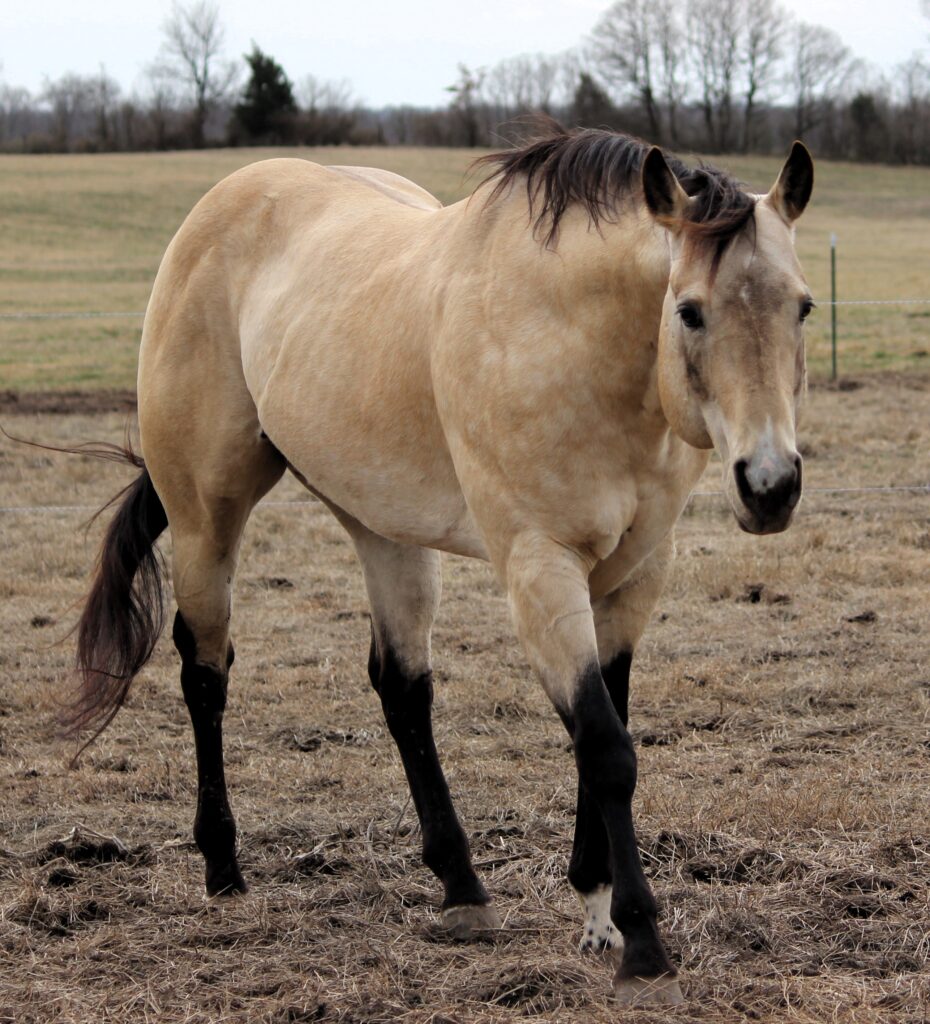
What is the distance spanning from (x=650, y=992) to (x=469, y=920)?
30.8 inches

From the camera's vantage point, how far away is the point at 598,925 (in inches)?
125

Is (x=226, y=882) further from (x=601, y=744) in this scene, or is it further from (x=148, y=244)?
(x=148, y=244)

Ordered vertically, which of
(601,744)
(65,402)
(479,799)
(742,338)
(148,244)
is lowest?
(479,799)

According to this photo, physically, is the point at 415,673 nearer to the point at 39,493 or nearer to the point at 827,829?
the point at 827,829

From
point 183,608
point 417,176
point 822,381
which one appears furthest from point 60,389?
point 417,176

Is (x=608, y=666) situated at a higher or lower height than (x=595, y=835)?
higher

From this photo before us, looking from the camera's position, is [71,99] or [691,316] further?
[71,99]

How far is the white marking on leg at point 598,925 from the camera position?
10.3 ft

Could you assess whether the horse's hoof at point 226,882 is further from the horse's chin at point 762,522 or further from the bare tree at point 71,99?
the bare tree at point 71,99

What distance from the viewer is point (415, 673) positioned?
12.8 ft

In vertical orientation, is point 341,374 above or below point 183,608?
above

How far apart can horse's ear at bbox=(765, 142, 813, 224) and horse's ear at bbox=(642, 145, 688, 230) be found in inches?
7.5

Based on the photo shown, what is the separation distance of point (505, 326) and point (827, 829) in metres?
1.87

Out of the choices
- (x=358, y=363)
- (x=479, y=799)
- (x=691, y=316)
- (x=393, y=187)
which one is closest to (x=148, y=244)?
(x=393, y=187)
